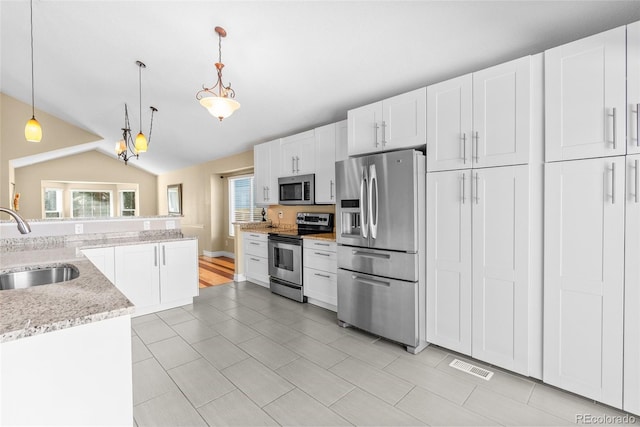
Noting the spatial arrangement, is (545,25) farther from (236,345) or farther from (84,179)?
(84,179)

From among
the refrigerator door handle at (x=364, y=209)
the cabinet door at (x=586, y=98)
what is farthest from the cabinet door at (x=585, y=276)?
the refrigerator door handle at (x=364, y=209)

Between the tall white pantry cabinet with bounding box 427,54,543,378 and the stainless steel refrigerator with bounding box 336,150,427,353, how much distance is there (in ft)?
0.48

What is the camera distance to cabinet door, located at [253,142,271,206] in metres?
4.90

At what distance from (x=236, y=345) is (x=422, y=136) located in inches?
101

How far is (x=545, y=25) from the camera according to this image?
215cm

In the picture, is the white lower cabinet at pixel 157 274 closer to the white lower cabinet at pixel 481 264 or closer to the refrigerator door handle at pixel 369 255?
the refrigerator door handle at pixel 369 255

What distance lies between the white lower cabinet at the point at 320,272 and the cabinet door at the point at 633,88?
8.49 ft

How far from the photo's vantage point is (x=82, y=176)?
822 centimetres

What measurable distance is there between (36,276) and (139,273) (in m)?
1.76

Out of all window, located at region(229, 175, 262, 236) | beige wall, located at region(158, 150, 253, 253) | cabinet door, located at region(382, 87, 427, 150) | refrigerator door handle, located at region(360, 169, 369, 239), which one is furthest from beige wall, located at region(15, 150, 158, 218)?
cabinet door, located at region(382, 87, 427, 150)

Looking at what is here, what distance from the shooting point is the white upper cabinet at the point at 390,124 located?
2.66 metres

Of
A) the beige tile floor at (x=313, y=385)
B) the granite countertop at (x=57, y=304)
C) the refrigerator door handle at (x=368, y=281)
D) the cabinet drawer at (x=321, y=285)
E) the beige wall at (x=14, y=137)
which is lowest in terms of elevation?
the beige tile floor at (x=313, y=385)

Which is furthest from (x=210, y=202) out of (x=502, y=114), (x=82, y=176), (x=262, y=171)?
(x=502, y=114)

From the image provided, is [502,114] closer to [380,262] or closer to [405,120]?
[405,120]
